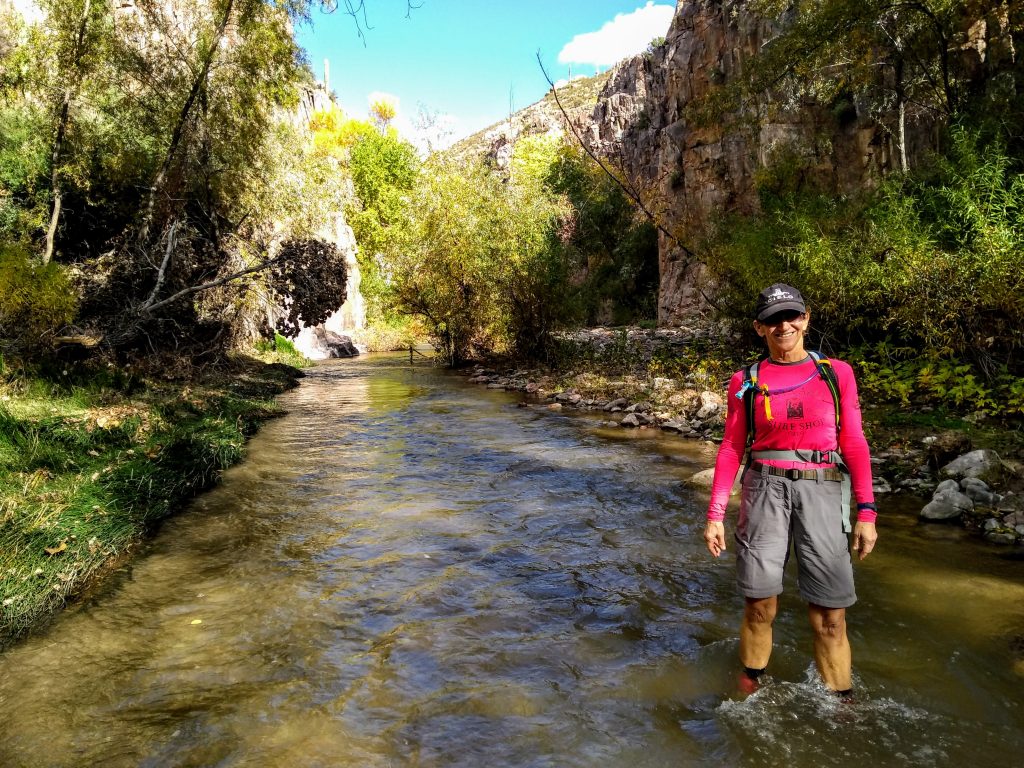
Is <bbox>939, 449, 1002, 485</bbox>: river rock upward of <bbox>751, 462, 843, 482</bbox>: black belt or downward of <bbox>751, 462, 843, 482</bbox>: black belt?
downward

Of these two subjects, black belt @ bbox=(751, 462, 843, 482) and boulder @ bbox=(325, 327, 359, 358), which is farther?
boulder @ bbox=(325, 327, 359, 358)

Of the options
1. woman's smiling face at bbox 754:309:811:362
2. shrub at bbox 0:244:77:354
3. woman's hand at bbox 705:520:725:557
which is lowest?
woman's hand at bbox 705:520:725:557

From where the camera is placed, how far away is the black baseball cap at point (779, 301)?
3.05m

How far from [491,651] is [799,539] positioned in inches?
77.9

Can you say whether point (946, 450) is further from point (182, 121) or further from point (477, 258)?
point (477, 258)

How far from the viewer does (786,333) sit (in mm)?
3113

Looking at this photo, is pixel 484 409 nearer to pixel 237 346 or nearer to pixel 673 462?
pixel 673 462

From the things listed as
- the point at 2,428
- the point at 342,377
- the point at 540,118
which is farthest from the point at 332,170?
the point at 540,118

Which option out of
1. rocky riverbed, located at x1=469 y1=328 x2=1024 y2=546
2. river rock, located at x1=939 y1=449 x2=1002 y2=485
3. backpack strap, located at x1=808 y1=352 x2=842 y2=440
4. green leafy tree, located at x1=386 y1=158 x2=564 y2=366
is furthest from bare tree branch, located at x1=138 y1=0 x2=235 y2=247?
river rock, located at x1=939 y1=449 x2=1002 y2=485

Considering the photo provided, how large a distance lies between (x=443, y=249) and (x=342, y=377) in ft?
17.8

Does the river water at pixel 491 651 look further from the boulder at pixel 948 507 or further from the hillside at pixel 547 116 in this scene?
the hillside at pixel 547 116

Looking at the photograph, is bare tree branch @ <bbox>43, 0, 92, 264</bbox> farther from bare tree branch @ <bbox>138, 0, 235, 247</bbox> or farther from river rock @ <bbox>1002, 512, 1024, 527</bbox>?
river rock @ <bbox>1002, 512, 1024, 527</bbox>

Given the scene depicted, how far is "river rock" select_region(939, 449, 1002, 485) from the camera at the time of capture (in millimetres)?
6363

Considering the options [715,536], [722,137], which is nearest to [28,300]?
[715,536]
